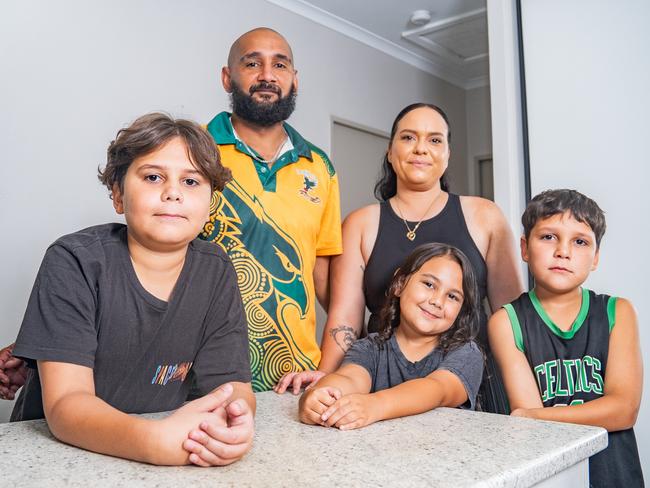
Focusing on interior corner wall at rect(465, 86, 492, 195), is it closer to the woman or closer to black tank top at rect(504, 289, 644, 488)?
the woman

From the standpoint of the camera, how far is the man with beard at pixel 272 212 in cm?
155

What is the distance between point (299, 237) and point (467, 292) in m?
0.47

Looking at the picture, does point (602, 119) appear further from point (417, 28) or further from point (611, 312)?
point (417, 28)

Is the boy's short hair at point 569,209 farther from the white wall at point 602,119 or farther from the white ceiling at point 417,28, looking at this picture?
the white ceiling at point 417,28

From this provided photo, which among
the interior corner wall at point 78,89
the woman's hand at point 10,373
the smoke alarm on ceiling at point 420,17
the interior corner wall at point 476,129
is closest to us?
the woman's hand at point 10,373

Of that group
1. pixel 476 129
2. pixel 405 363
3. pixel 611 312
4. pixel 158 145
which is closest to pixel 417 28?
pixel 476 129

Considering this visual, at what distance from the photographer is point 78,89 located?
110 inches

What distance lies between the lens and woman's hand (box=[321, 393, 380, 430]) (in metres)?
0.95

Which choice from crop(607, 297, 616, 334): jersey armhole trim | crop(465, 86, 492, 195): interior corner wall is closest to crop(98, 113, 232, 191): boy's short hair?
crop(607, 297, 616, 334): jersey armhole trim

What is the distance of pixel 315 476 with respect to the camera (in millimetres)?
688

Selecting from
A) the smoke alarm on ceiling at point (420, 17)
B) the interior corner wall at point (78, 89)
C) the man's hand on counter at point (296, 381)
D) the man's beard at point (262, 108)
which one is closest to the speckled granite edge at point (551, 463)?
the man's hand on counter at point (296, 381)

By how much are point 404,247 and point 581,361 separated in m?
0.53

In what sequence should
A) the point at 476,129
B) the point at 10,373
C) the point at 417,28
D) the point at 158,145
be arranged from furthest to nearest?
the point at 476,129, the point at 417,28, the point at 10,373, the point at 158,145

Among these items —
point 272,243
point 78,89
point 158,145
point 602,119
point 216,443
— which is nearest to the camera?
point 216,443
